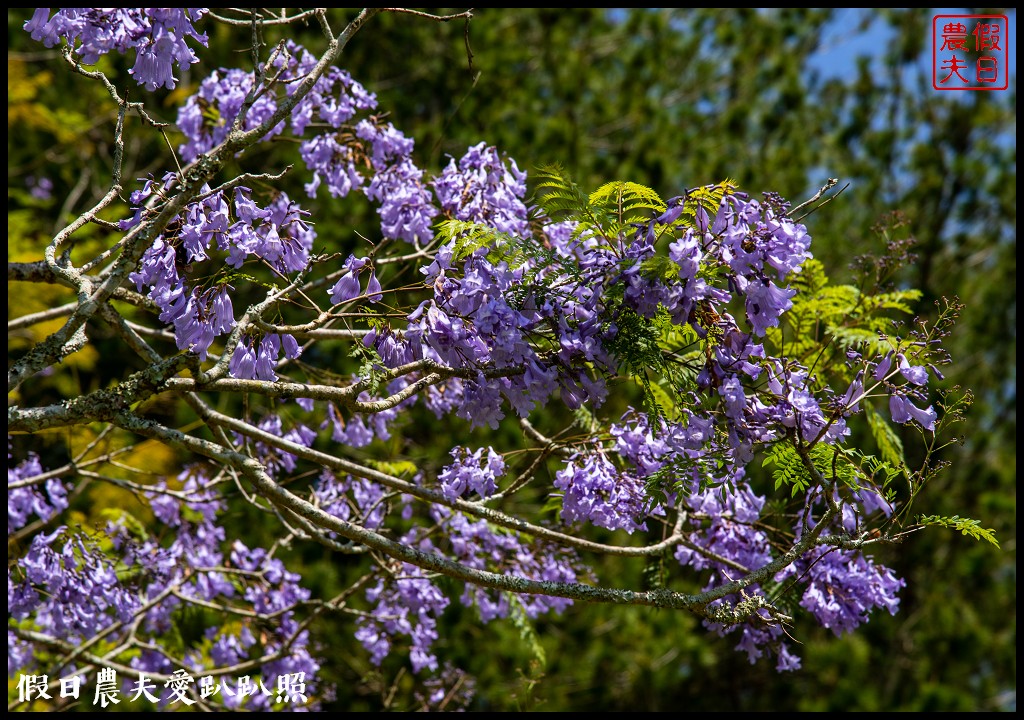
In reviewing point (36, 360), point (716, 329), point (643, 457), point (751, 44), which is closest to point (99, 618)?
point (36, 360)

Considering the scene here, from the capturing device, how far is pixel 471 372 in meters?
2.48

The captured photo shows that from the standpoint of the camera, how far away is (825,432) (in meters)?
2.49

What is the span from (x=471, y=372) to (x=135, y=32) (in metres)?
1.26

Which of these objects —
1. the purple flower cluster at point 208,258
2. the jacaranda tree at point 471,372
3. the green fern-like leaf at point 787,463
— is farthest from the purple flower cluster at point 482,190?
the green fern-like leaf at point 787,463

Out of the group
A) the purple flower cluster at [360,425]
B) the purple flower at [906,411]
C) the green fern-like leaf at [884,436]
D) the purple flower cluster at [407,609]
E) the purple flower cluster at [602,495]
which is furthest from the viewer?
the purple flower cluster at [407,609]

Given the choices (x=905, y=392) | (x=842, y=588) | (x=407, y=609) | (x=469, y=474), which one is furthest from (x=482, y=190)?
(x=407, y=609)

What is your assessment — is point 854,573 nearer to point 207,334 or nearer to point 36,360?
point 207,334

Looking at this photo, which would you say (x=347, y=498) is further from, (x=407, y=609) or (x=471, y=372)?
(x=471, y=372)

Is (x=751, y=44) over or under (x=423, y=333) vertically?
over

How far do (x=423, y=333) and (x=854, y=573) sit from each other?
1.75 m

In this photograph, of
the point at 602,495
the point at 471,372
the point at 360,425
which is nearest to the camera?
the point at 471,372

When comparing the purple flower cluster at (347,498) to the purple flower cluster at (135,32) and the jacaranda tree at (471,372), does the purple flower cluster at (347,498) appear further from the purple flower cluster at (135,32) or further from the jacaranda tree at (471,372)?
the purple flower cluster at (135,32)

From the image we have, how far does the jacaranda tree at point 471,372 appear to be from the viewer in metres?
2.38

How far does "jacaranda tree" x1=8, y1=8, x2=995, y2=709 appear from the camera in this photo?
7.82 feet
